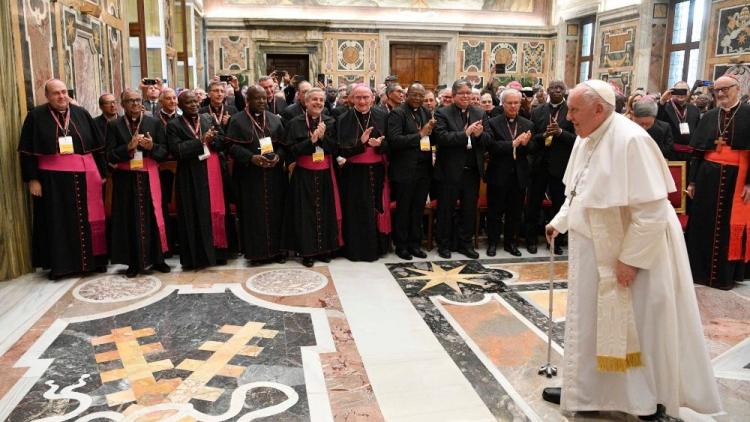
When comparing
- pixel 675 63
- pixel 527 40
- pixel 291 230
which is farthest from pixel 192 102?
pixel 527 40

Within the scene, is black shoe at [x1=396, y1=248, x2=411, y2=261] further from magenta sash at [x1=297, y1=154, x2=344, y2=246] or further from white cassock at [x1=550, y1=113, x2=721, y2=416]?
white cassock at [x1=550, y1=113, x2=721, y2=416]

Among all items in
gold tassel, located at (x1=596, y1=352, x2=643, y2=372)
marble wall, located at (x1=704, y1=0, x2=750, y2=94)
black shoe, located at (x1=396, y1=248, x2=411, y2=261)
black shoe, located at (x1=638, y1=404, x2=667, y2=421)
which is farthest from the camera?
marble wall, located at (x1=704, y1=0, x2=750, y2=94)

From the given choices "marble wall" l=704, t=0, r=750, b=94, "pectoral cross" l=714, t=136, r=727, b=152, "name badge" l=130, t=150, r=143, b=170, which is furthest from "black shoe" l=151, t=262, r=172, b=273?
"marble wall" l=704, t=0, r=750, b=94

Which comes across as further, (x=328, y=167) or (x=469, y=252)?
(x=469, y=252)

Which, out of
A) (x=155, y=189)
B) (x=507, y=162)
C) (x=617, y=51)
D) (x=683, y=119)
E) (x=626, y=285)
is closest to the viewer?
(x=626, y=285)

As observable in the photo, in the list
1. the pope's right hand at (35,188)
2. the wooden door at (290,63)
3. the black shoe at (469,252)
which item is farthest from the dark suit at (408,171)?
the wooden door at (290,63)

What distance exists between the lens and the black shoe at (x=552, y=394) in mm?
3369

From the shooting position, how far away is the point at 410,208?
21.4 feet

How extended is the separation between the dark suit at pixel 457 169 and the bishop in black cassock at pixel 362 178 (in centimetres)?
60

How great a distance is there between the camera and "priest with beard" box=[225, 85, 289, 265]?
19.4ft

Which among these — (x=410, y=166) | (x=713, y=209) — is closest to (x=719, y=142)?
(x=713, y=209)

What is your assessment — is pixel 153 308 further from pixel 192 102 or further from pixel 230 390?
pixel 192 102

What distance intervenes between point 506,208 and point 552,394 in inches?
141

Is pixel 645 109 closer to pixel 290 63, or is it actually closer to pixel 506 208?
pixel 506 208
